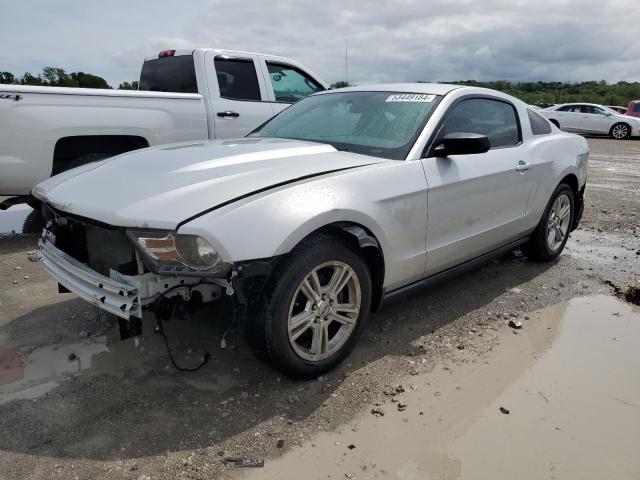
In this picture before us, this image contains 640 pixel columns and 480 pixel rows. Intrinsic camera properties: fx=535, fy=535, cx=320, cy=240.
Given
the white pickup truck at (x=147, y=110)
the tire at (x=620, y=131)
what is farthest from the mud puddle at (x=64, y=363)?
the tire at (x=620, y=131)

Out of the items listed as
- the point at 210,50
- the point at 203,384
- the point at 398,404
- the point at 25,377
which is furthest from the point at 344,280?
the point at 210,50

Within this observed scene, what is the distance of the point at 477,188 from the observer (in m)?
3.63

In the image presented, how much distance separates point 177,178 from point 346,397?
1390mm

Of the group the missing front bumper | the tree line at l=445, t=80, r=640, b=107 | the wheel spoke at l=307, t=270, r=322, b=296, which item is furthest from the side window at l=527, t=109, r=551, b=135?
the tree line at l=445, t=80, r=640, b=107

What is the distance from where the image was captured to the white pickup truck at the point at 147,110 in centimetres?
488

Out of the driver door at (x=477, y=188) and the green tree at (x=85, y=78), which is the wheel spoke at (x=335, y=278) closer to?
the driver door at (x=477, y=188)

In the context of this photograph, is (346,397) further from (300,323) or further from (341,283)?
(341,283)

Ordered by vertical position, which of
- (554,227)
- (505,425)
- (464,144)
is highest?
(464,144)

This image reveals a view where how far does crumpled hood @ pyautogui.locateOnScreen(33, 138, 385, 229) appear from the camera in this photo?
243 centimetres

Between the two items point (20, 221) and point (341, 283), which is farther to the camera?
point (20, 221)

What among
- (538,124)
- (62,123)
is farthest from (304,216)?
(62,123)

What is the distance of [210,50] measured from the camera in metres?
6.21

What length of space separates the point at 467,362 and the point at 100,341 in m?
2.20

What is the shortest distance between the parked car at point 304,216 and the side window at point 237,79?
98.8 inches
